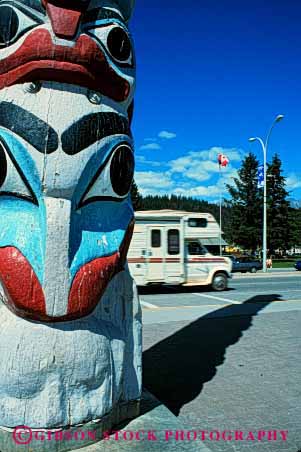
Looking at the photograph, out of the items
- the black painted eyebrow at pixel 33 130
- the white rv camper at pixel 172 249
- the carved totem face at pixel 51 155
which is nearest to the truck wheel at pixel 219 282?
the white rv camper at pixel 172 249

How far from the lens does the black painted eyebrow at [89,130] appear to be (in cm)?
253

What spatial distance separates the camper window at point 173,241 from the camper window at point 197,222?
633mm

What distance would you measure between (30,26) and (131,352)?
242cm

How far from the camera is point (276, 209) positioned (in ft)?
120

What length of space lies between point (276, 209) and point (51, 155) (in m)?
36.2

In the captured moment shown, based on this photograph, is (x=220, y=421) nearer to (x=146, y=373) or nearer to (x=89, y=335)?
(x=146, y=373)

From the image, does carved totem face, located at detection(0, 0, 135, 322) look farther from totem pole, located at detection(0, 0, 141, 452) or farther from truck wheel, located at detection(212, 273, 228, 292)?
truck wheel, located at detection(212, 273, 228, 292)

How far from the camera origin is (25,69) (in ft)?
8.23

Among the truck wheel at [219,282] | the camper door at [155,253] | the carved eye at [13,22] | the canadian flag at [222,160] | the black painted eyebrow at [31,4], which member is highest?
the canadian flag at [222,160]

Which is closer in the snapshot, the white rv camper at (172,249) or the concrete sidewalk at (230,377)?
the concrete sidewalk at (230,377)

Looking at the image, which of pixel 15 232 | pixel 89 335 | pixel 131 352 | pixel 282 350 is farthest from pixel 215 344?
pixel 15 232

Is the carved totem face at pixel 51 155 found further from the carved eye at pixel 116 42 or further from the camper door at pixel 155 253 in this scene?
the camper door at pixel 155 253

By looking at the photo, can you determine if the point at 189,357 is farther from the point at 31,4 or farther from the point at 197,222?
the point at 197,222

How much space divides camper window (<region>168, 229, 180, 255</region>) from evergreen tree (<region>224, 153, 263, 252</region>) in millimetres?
23507
